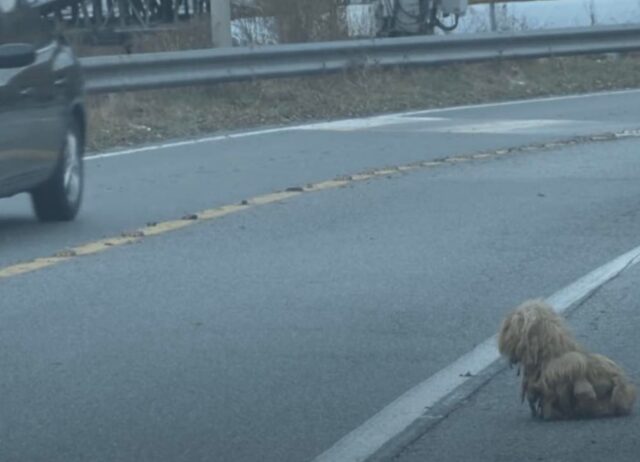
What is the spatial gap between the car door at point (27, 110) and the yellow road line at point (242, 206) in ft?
1.92

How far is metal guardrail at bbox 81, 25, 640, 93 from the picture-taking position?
1878 centimetres

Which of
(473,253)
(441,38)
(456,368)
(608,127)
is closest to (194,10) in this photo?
(441,38)

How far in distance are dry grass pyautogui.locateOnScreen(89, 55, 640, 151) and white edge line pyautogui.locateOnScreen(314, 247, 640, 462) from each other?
9.30 metres

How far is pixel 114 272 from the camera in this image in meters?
10.0

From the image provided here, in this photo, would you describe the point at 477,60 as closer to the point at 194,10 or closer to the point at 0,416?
the point at 194,10

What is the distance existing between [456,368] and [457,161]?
781 cm

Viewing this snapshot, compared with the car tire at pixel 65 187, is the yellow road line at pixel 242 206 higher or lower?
lower

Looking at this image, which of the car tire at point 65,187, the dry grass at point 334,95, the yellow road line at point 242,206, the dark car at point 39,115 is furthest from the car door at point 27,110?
the dry grass at point 334,95

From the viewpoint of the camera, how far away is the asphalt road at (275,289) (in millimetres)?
6859

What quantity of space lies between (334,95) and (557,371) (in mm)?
15015

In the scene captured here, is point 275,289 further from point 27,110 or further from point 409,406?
point 409,406

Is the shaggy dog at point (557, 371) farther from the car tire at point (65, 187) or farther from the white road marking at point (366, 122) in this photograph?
the white road marking at point (366, 122)

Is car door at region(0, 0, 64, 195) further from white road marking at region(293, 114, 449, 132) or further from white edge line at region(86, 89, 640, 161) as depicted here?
white road marking at region(293, 114, 449, 132)

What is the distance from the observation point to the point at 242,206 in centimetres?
1267
